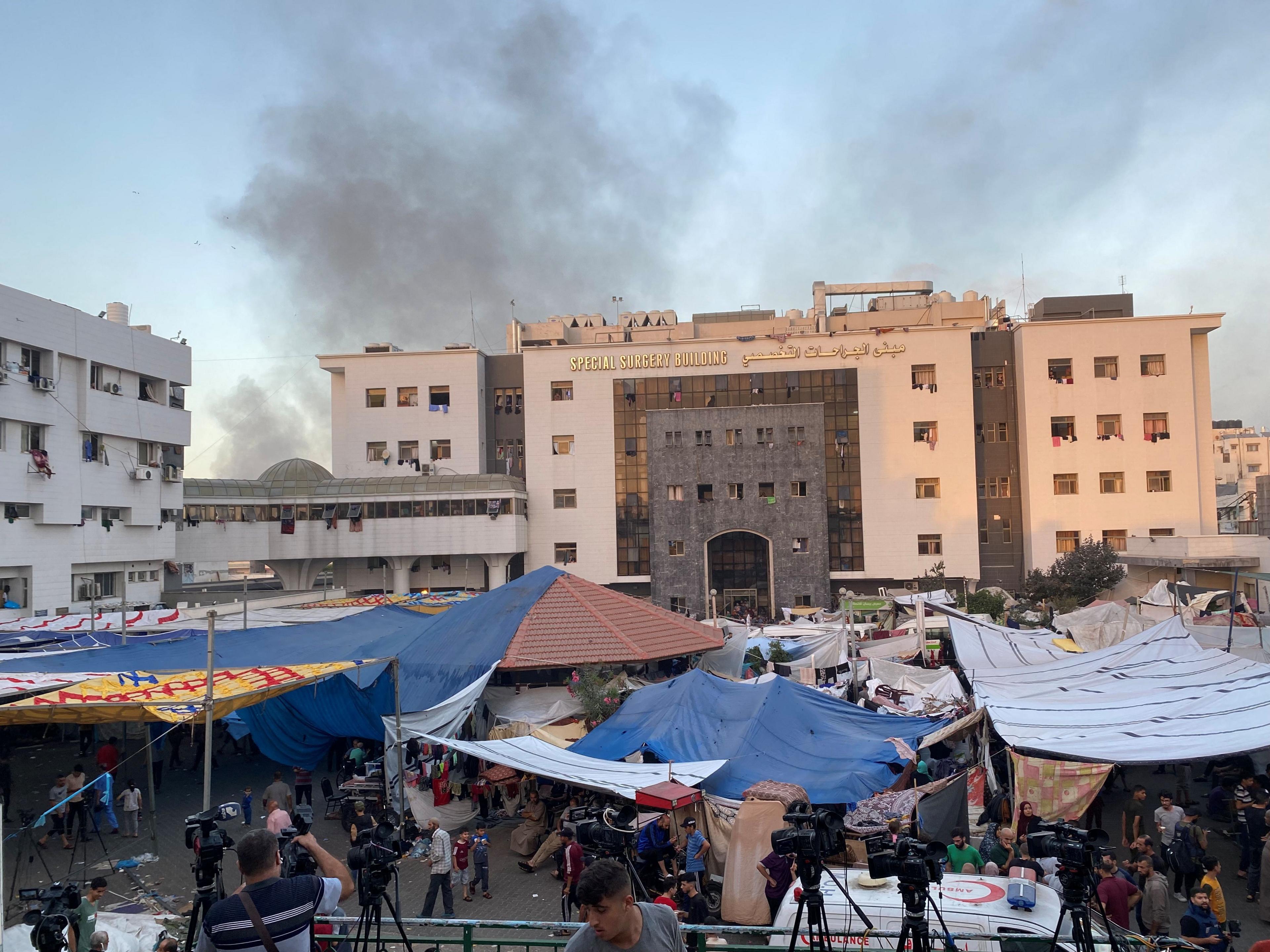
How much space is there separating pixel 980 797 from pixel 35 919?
10.4 metres

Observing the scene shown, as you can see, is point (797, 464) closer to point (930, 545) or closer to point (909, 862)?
point (930, 545)

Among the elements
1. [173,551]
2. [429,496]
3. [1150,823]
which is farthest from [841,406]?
[1150,823]

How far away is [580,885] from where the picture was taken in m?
3.01

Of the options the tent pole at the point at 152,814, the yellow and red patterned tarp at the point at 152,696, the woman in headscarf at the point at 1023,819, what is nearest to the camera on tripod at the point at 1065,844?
the woman in headscarf at the point at 1023,819

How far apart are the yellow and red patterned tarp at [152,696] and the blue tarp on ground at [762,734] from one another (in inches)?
177

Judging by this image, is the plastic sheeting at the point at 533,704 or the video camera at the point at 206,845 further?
the plastic sheeting at the point at 533,704

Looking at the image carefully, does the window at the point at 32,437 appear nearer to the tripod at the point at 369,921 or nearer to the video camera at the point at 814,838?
the tripod at the point at 369,921

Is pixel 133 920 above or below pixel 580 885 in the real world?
below

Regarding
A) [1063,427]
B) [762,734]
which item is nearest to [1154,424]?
[1063,427]

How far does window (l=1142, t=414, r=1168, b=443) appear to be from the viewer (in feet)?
154

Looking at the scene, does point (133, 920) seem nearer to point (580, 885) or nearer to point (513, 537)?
point (580, 885)

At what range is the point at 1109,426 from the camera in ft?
155

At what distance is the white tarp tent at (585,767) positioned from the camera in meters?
11.1

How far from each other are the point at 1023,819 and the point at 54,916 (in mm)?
9643
